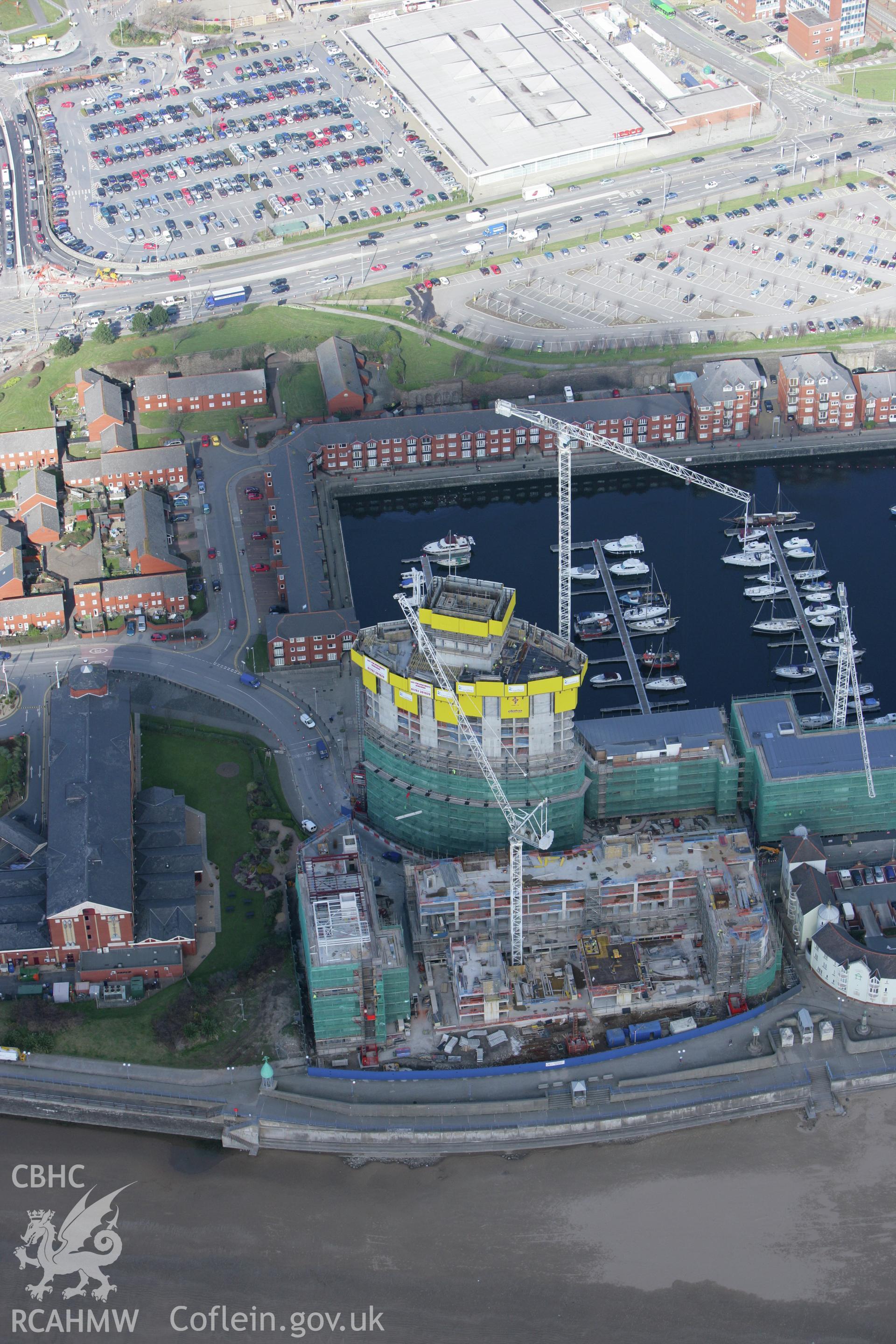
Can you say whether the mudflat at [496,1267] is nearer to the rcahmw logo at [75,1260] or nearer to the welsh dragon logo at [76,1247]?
the rcahmw logo at [75,1260]

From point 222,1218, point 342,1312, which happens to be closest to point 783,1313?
point 342,1312

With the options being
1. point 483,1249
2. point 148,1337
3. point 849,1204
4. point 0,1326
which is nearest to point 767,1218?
point 849,1204

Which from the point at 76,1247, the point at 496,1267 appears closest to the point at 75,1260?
the point at 76,1247

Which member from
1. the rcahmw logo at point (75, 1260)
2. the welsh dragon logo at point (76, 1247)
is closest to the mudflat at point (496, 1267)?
the rcahmw logo at point (75, 1260)

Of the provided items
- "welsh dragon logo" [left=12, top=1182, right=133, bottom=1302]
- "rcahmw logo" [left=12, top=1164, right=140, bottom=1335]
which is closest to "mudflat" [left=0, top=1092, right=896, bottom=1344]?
"rcahmw logo" [left=12, top=1164, right=140, bottom=1335]

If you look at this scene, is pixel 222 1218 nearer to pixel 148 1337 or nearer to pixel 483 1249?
pixel 148 1337

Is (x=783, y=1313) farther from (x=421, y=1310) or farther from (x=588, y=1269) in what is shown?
(x=421, y=1310)
